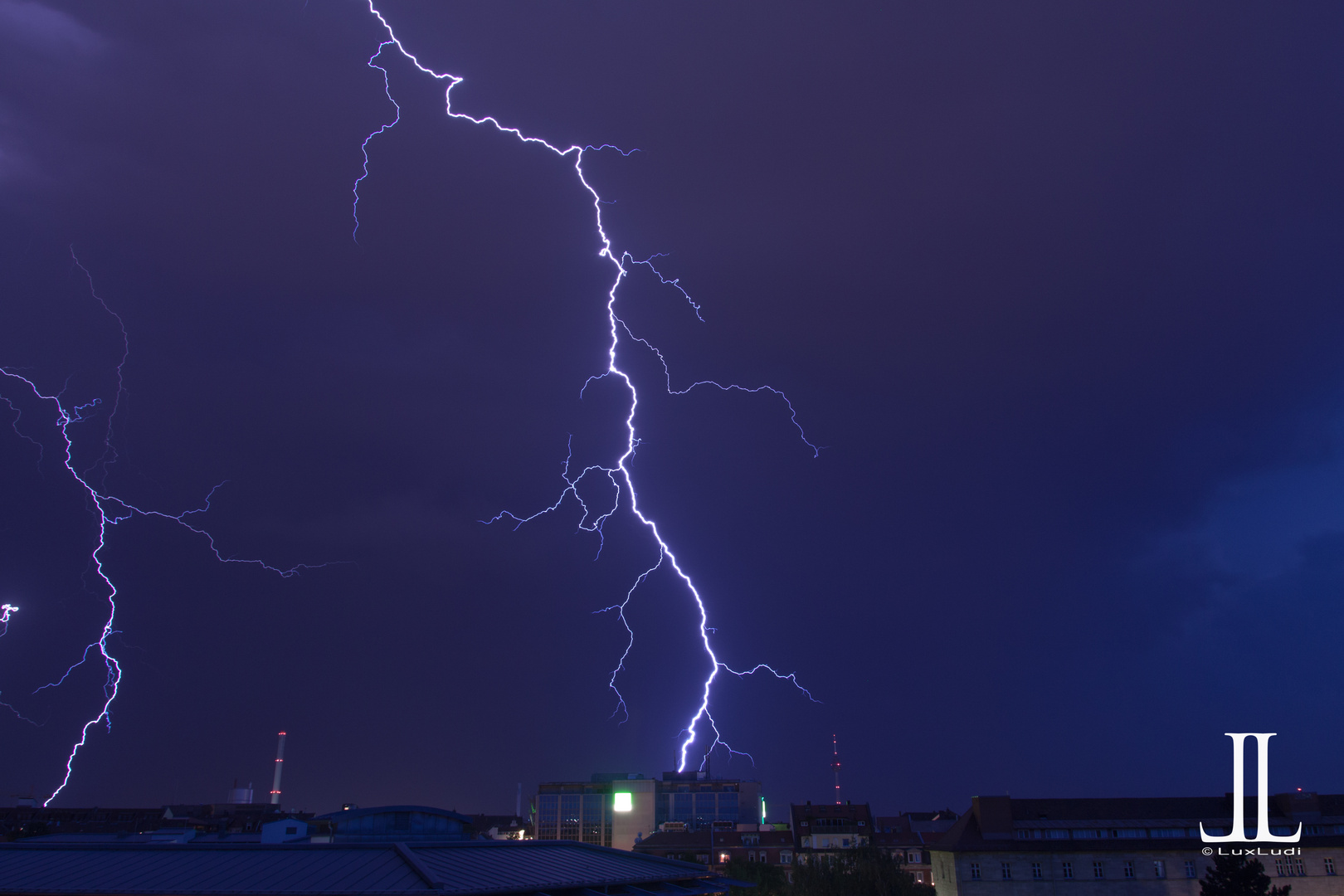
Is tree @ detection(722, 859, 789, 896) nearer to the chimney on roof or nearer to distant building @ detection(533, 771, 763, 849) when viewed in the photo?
the chimney on roof

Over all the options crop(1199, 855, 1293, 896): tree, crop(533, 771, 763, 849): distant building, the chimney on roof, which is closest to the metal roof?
crop(1199, 855, 1293, 896): tree

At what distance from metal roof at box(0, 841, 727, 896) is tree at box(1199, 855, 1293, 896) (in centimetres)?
1974

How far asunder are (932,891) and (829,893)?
9770 millimetres

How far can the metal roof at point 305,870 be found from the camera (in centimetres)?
1284

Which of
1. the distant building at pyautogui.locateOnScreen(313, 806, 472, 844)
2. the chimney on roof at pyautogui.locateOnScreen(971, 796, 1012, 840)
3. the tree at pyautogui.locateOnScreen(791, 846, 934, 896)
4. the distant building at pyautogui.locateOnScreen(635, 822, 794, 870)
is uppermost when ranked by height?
the distant building at pyautogui.locateOnScreen(313, 806, 472, 844)

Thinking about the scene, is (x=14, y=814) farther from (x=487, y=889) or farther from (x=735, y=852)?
(x=487, y=889)

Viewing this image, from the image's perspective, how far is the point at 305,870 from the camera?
13.7m

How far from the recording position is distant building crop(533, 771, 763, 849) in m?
80.6

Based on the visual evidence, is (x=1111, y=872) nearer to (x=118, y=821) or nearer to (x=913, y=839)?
(x=913, y=839)

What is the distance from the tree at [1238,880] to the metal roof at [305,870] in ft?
64.8

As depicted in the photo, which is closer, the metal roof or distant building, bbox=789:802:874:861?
→ the metal roof

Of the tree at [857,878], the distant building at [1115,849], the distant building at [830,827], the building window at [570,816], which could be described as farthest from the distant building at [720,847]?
the building window at [570,816]

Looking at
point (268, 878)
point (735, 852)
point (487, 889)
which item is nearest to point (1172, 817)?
point (735, 852)

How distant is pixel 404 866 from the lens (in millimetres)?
13773
